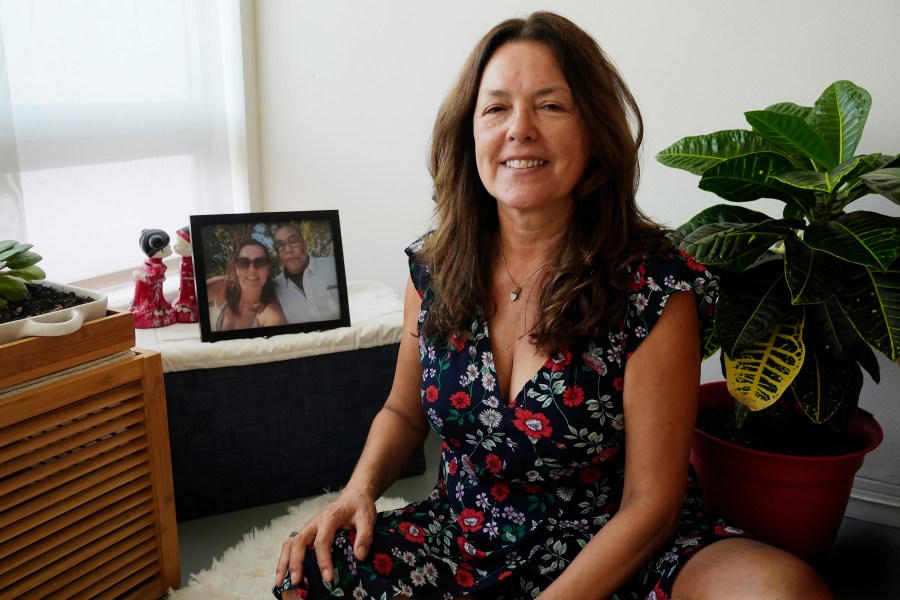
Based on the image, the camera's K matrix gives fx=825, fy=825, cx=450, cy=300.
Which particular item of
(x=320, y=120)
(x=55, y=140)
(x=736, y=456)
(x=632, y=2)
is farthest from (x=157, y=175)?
(x=736, y=456)

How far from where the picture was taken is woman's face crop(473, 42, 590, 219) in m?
1.31

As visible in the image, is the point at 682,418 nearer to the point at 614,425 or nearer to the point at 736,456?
the point at 614,425

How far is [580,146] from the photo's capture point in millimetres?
1325

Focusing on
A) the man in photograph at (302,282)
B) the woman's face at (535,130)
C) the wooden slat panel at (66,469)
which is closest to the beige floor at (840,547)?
the wooden slat panel at (66,469)

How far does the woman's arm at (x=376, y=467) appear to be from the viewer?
4.16ft

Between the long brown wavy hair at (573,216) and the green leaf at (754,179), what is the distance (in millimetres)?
249

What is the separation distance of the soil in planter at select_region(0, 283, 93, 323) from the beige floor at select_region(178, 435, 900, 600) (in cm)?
69

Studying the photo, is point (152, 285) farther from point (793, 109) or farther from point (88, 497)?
point (793, 109)

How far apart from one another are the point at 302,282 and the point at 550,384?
101 centimetres

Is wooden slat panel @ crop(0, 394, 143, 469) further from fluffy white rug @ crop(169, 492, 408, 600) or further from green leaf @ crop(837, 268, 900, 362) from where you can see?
green leaf @ crop(837, 268, 900, 362)

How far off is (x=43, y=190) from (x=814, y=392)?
1991mm

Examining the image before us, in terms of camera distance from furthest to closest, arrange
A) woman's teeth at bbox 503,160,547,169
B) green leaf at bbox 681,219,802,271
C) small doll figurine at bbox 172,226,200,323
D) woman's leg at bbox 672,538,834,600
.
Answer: small doll figurine at bbox 172,226,200,323, green leaf at bbox 681,219,802,271, woman's teeth at bbox 503,160,547,169, woman's leg at bbox 672,538,834,600

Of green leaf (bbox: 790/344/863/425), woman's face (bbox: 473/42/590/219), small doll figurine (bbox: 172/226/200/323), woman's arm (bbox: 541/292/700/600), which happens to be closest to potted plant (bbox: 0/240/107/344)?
small doll figurine (bbox: 172/226/200/323)

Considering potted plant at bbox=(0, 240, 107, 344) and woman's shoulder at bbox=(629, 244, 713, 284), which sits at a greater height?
woman's shoulder at bbox=(629, 244, 713, 284)
